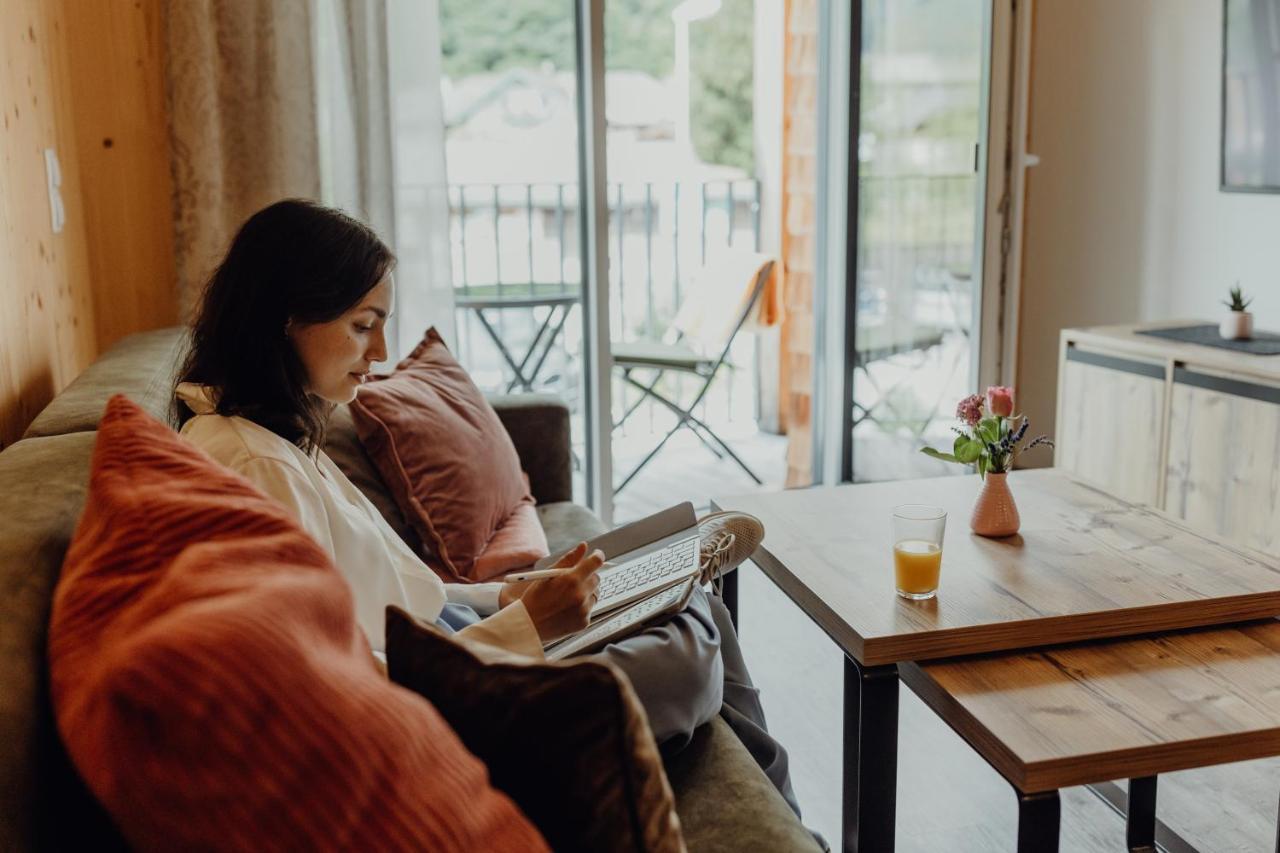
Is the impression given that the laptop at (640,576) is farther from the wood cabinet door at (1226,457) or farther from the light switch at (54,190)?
the wood cabinet door at (1226,457)

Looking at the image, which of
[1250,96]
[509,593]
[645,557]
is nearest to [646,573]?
[645,557]

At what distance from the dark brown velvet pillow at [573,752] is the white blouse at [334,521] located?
51cm

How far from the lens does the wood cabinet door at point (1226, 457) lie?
295 cm

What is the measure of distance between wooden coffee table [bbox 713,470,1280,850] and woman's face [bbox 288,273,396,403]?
0.77 metres

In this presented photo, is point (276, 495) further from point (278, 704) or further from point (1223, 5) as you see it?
point (1223, 5)

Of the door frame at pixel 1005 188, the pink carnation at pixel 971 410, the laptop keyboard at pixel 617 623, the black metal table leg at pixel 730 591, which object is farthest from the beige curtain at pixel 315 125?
the door frame at pixel 1005 188

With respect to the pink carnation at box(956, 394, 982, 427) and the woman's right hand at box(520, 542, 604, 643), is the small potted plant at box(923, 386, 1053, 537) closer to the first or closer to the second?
the pink carnation at box(956, 394, 982, 427)

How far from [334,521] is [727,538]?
30.1 inches

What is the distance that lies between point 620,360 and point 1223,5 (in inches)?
88.8

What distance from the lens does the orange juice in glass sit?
5.78ft

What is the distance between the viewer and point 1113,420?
11.5ft

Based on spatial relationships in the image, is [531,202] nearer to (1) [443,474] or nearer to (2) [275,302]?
(1) [443,474]

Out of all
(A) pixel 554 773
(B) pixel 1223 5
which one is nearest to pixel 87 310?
(A) pixel 554 773

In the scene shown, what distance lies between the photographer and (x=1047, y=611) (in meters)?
1.70
